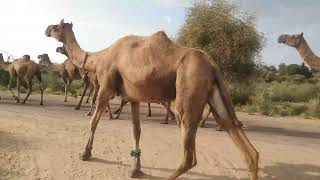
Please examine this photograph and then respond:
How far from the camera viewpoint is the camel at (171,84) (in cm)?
729

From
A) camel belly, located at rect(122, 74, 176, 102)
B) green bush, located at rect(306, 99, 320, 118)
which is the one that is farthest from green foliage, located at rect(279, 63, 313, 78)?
camel belly, located at rect(122, 74, 176, 102)

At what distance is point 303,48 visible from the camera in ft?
32.6

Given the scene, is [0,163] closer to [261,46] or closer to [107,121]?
[107,121]

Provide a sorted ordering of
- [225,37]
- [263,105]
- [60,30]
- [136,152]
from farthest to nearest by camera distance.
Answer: [263,105] → [225,37] → [60,30] → [136,152]

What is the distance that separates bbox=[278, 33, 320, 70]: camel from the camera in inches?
385

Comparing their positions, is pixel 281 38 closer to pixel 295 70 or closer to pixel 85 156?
pixel 85 156

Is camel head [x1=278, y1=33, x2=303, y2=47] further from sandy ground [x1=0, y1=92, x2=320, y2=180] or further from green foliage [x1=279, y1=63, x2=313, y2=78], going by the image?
green foliage [x1=279, y1=63, x2=313, y2=78]

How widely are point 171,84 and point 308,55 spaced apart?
373cm

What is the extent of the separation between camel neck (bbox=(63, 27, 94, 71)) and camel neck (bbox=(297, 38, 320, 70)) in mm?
4381

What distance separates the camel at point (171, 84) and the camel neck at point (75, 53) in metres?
0.86

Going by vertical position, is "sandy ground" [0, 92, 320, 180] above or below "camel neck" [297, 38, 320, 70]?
below

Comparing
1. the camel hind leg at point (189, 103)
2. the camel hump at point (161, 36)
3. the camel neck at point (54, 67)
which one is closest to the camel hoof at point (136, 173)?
the camel hind leg at point (189, 103)

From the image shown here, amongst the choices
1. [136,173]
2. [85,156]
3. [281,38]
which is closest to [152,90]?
[136,173]

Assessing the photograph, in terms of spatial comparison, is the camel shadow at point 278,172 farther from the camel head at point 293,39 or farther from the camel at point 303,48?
the camel head at point 293,39
